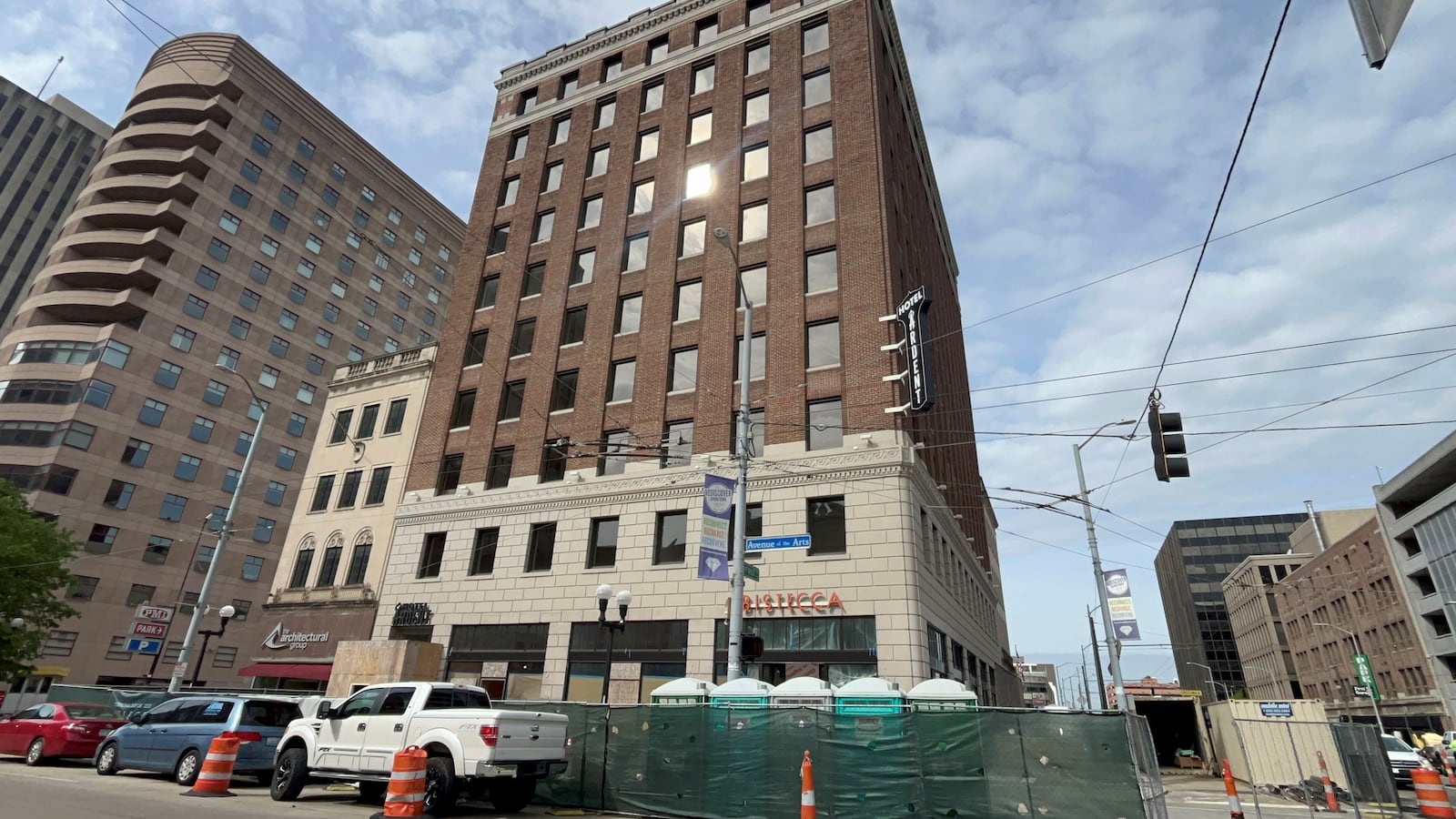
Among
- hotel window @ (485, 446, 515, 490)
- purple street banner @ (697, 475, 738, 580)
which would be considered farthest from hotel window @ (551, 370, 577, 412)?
purple street banner @ (697, 475, 738, 580)

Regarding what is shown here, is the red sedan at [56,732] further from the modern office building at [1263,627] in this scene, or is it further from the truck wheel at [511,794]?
the modern office building at [1263,627]

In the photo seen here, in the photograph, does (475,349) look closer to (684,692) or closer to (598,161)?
(598,161)

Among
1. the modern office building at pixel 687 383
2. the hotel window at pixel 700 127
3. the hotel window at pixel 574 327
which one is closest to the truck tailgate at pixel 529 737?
the modern office building at pixel 687 383

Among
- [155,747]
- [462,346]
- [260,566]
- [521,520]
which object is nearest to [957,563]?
[521,520]

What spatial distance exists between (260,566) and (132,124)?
137 feet

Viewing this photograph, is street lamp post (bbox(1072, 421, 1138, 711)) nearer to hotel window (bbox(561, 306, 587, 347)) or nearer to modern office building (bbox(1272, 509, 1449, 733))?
hotel window (bbox(561, 306, 587, 347))

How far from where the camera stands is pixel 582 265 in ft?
107

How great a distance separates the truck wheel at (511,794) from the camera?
41.5ft

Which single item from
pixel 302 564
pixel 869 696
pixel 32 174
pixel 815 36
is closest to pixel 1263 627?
pixel 815 36

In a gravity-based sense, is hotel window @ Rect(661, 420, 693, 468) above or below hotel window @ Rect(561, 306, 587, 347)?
below

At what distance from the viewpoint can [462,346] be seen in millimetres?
33406

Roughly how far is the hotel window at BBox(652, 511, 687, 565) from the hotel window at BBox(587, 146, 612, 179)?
18.1m

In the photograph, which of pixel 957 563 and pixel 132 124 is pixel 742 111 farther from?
pixel 132 124

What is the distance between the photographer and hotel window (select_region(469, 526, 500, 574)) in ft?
92.8
